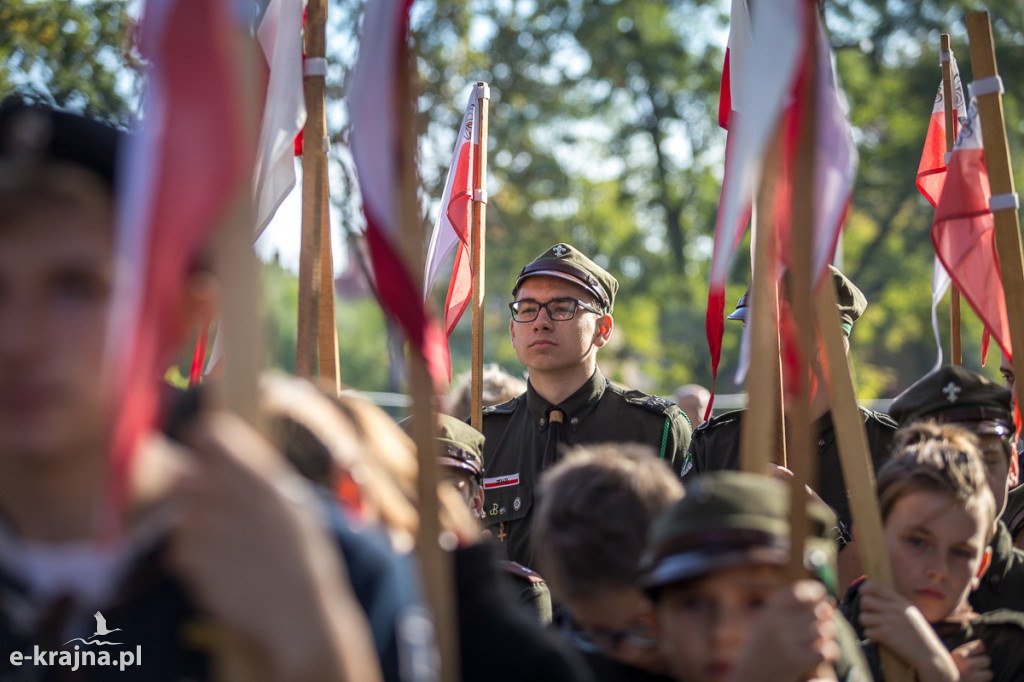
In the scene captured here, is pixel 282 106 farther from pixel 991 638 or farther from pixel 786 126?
pixel 991 638

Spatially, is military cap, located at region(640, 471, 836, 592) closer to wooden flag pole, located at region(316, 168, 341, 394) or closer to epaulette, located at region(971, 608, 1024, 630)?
epaulette, located at region(971, 608, 1024, 630)

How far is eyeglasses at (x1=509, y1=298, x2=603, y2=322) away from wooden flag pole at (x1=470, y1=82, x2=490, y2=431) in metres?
0.36

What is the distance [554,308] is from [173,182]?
143 inches

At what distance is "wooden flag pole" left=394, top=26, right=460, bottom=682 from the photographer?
1.72m

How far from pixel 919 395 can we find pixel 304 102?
2188 mm

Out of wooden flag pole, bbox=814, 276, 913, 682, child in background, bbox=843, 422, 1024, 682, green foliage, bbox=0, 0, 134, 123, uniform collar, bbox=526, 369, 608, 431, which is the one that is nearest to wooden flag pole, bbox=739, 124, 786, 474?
wooden flag pole, bbox=814, 276, 913, 682

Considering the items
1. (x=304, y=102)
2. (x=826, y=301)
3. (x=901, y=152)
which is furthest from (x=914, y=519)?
(x=901, y=152)

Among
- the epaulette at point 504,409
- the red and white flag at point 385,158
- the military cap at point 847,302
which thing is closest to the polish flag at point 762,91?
the red and white flag at point 385,158

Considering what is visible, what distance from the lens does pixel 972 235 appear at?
376 centimetres

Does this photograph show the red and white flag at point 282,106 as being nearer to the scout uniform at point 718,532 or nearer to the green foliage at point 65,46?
the scout uniform at point 718,532

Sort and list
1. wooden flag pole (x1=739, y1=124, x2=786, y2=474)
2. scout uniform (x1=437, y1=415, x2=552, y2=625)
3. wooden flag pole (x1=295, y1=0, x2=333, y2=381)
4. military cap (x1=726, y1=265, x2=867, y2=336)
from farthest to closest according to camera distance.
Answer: military cap (x1=726, y1=265, x2=867, y2=336), scout uniform (x1=437, y1=415, x2=552, y2=625), wooden flag pole (x1=295, y1=0, x2=333, y2=381), wooden flag pole (x1=739, y1=124, x2=786, y2=474)

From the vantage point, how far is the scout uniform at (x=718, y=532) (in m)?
1.89

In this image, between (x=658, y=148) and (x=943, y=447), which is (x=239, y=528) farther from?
(x=658, y=148)

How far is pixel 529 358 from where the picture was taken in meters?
5.02
